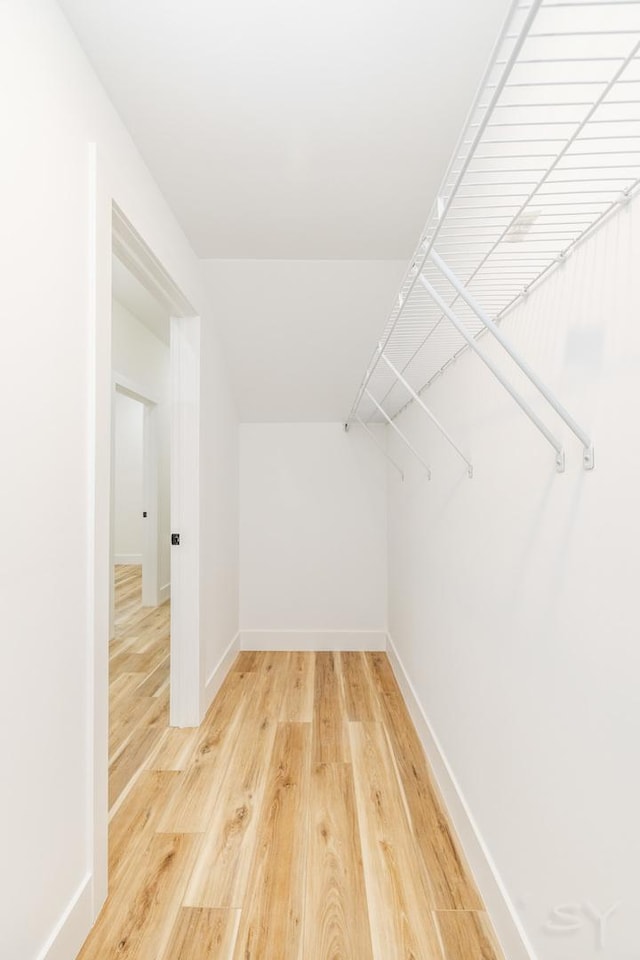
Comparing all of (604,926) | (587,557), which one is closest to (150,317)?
(587,557)

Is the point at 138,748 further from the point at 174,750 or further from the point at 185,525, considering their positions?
the point at 185,525

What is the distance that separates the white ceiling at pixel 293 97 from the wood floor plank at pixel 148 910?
2223 millimetres

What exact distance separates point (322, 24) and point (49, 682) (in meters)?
1.65

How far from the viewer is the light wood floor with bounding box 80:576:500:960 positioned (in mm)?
1277

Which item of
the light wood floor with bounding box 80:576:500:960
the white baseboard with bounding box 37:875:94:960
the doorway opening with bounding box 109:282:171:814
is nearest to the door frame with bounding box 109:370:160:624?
the doorway opening with bounding box 109:282:171:814

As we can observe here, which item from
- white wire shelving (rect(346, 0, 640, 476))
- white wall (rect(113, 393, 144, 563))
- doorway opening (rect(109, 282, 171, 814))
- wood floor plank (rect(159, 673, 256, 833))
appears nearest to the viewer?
white wire shelving (rect(346, 0, 640, 476))

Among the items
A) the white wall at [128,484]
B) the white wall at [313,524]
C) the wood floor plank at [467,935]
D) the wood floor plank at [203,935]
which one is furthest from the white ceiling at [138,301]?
the wood floor plank at [467,935]

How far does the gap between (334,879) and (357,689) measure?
139 cm

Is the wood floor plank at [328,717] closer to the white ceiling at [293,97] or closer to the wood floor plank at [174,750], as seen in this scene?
the wood floor plank at [174,750]

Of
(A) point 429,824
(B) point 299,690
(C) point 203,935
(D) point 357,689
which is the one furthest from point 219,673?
(C) point 203,935

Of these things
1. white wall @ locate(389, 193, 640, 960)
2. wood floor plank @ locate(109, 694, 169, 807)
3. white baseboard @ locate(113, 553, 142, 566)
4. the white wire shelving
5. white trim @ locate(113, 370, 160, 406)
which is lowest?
wood floor plank @ locate(109, 694, 169, 807)

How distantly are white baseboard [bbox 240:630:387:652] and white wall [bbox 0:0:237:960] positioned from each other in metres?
2.13

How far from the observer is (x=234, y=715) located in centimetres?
252

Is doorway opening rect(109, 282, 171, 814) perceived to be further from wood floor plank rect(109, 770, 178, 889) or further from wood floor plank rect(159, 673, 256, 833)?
wood floor plank rect(159, 673, 256, 833)
